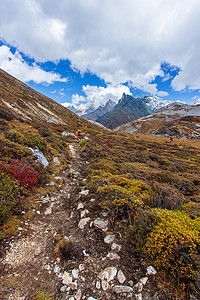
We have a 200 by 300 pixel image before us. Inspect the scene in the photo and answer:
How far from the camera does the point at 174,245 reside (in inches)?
122

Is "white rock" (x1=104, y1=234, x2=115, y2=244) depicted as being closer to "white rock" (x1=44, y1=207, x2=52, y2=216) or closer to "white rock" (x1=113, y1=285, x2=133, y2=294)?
"white rock" (x1=113, y1=285, x2=133, y2=294)

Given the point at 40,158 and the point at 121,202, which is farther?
the point at 40,158

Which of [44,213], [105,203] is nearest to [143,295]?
[105,203]

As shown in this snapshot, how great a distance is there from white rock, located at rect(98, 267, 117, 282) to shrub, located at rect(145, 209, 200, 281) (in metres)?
0.98

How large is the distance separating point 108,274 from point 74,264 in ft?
3.19

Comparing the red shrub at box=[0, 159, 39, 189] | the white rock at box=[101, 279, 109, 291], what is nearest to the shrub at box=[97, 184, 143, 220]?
the white rock at box=[101, 279, 109, 291]

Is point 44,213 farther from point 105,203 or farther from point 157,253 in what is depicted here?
point 157,253

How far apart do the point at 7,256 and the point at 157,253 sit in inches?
158

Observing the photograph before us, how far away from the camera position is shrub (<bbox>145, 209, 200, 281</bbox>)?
280 centimetres

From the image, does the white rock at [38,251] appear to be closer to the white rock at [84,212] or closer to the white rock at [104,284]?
the white rock at [84,212]

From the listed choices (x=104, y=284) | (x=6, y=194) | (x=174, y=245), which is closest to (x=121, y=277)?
(x=104, y=284)

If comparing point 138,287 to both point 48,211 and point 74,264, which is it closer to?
point 74,264

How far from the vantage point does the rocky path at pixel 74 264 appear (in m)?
2.69

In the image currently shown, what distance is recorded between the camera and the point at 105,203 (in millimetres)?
5141
